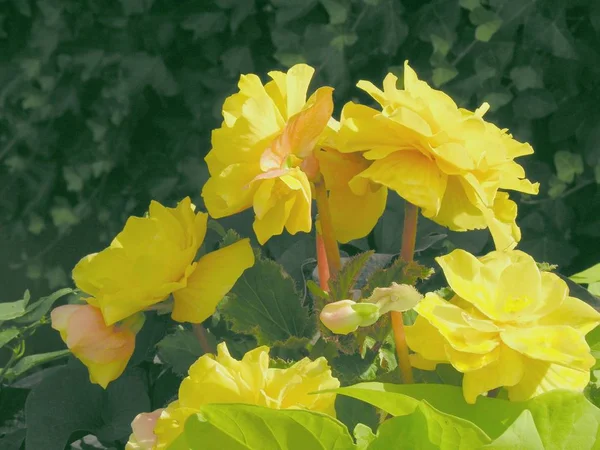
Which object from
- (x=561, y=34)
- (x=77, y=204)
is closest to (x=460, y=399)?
(x=561, y=34)

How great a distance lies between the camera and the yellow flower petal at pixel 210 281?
63 centimetres

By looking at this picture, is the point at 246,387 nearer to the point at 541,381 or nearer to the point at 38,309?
the point at 541,381

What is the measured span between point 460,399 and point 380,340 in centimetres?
13

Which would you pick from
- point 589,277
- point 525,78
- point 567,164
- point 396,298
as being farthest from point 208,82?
point 396,298

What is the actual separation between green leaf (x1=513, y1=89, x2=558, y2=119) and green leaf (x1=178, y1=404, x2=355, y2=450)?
60.2 inches

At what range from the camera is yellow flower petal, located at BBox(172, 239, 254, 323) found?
63cm

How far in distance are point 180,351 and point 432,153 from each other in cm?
28

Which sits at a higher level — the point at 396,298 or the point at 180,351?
the point at 396,298

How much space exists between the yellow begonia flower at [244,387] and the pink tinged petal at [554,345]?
0.37 feet

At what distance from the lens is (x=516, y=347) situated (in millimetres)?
482

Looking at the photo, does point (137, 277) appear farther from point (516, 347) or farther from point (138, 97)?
point (138, 97)

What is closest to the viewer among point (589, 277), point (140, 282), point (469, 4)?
point (140, 282)

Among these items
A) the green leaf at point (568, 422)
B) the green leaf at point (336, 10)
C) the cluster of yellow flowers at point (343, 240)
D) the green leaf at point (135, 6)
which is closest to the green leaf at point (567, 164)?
the green leaf at point (336, 10)

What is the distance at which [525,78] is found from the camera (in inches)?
71.4
